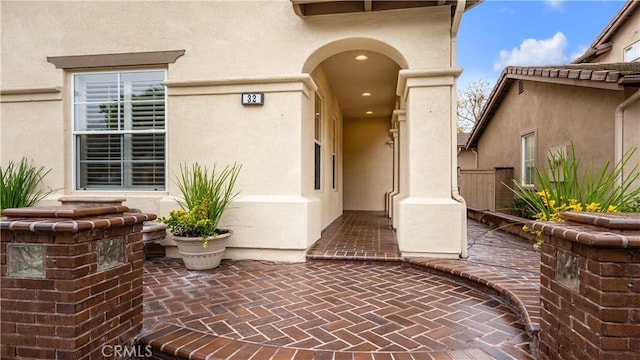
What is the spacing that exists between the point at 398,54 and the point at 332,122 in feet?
11.7

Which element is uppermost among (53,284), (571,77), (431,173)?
(571,77)

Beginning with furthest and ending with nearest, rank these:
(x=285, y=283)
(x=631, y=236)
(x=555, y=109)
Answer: (x=555, y=109) → (x=285, y=283) → (x=631, y=236)

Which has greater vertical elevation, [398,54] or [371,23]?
[371,23]

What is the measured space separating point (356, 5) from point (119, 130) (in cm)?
396

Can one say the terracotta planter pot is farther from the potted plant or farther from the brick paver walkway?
the brick paver walkway

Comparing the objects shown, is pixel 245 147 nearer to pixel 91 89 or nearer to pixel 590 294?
pixel 91 89

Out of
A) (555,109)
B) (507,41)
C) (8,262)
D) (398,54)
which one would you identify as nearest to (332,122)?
(398,54)

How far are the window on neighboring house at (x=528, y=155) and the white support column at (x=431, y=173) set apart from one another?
18.0 feet

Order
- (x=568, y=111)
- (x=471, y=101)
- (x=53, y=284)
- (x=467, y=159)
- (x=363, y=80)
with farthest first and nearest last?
(x=471, y=101)
(x=467, y=159)
(x=363, y=80)
(x=568, y=111)
(x=53, y=284)

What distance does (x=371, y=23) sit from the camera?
4.36 m

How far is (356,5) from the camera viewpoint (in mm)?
4281

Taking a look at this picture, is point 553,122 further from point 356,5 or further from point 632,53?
point 356,5

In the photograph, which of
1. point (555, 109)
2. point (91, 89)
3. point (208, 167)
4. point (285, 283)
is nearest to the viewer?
point (285, 283)

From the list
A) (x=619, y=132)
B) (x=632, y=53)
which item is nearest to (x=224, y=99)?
(x=619, y=132)
